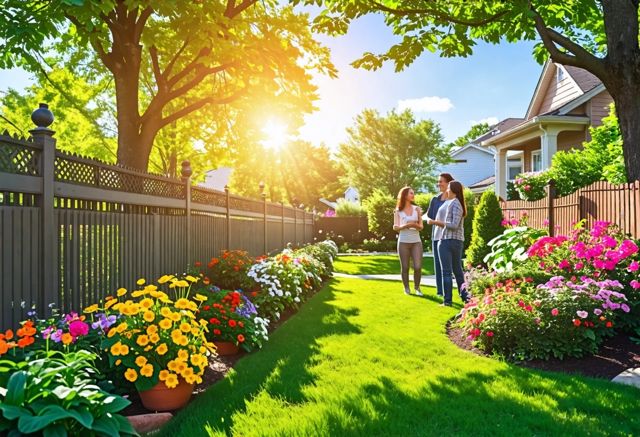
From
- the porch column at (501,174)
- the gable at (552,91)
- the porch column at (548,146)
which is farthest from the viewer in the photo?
the porch column at (501,174)

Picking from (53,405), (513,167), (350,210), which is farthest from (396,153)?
(53,405)

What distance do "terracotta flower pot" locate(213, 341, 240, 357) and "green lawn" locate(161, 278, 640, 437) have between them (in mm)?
230

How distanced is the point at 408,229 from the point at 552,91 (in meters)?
14.1

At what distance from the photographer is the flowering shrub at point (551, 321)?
4273mm

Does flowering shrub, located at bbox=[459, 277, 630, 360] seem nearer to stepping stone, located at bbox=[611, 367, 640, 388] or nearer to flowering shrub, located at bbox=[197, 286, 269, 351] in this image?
stepping stone, located at bbox=[611, 367, 640, 388]

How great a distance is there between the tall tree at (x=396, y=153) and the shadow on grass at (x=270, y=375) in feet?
102

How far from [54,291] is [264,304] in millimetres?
2761

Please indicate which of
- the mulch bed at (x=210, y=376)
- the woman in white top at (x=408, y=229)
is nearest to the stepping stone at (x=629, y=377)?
the mulch bed at (x=210, y=376)

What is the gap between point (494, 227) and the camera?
1062cm

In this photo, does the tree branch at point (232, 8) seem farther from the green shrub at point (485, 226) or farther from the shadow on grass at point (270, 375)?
the green shrub at point (485, 226)

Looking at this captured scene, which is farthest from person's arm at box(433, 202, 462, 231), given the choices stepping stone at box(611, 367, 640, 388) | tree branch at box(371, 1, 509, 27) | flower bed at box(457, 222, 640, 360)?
stepping stone at box(611, 367, 640, 388)

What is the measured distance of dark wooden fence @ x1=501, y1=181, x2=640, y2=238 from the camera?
574 centimetres

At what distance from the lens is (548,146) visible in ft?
49.7

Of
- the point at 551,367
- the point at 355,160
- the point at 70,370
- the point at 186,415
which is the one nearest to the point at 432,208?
the point at 551,367
